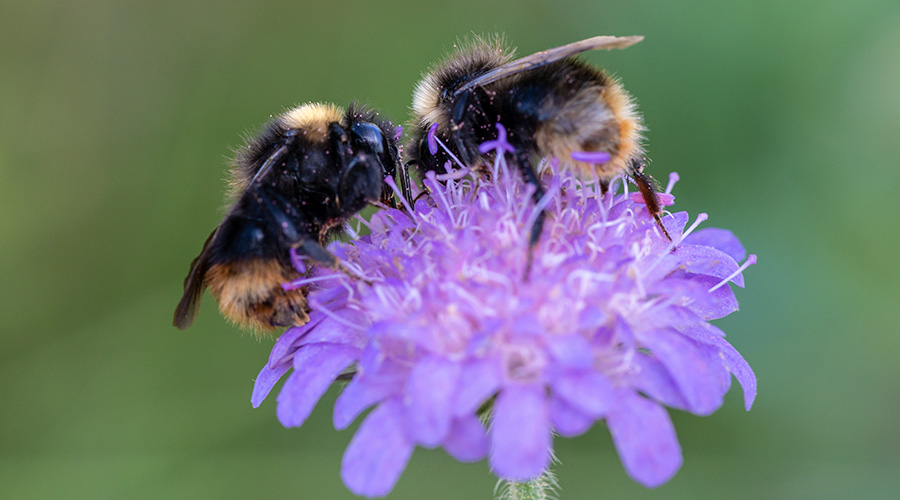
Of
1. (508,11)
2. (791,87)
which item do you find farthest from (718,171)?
(508,11)

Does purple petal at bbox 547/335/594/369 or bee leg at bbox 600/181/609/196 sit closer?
purple petal at bbox 547/335/594/369

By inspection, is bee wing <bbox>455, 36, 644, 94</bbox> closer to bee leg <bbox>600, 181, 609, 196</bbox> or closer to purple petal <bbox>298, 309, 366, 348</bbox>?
bee leg <bbox>600, 181, 609, 196</bbox>

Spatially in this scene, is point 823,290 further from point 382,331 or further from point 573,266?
point 382,331

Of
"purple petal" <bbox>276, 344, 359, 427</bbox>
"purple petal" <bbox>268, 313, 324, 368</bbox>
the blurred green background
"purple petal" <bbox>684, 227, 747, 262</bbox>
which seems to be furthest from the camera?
the blurred green background

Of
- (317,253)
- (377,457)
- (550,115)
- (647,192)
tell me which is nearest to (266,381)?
(317,253)

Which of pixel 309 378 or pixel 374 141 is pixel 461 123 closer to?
pixel 374 141

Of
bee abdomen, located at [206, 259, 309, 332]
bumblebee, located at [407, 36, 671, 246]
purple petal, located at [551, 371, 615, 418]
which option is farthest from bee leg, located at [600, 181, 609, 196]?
bee abdomen, located at [206, 259, 309, 332]

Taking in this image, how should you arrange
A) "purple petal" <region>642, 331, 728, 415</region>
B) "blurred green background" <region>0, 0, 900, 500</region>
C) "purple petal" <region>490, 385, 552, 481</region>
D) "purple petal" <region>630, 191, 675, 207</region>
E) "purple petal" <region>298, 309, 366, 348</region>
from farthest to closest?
"blurred green background" <region>0, 0, 900, 500</region> < "purple petal" <region>630, 191, 675, 207</region> < "purple petal" <region>298, 309, 366, 348</region> < "purple petal" <region>642, 331, 728, 415</region> < "purple petal" <region>490, 385, 552, 481</region>

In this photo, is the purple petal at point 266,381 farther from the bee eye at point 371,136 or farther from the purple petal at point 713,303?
the purple petal at point 713,303
